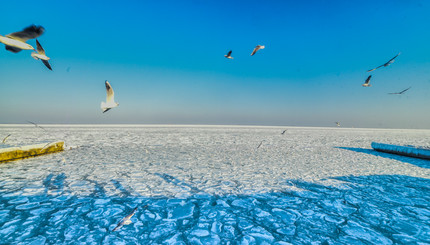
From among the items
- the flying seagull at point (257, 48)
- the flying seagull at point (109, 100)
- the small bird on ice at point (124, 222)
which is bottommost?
the small bird on ice at point (124, 222)

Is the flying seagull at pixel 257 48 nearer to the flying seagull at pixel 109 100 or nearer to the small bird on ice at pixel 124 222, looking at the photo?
the flying seagull at pixel 109 100

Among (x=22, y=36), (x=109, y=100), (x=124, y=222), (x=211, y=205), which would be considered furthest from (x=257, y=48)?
(x=124, y=222)

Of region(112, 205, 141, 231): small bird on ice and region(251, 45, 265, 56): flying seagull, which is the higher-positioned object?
region(251, 45, 265, 56): flying seagull

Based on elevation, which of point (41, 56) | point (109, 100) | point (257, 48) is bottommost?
point (109, 100)

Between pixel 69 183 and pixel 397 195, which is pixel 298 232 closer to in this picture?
pixel 397 195

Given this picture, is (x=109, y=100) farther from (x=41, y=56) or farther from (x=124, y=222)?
(x=124, y=222)

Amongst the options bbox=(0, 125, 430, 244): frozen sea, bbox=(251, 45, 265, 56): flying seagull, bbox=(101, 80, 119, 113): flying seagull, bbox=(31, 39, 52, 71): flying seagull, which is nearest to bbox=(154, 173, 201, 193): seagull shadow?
bbox=(0, 125, 430, 244): frozen sea

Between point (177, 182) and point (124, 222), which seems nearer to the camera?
point (124, 222)

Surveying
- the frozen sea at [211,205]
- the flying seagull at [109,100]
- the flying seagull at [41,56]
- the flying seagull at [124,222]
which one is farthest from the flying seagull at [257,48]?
the flying seagull at [124,222]

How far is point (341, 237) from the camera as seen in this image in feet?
6.44

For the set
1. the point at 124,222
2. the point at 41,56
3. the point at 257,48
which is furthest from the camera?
the point at 257,48

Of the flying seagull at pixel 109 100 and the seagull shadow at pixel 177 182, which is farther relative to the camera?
the flying seagull at pixel 109 100

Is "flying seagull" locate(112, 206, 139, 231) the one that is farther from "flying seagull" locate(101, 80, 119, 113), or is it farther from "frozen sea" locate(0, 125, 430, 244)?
"flying seagull" locate(101, 80, 119, 113)

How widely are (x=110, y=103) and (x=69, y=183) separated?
1.51 metres
